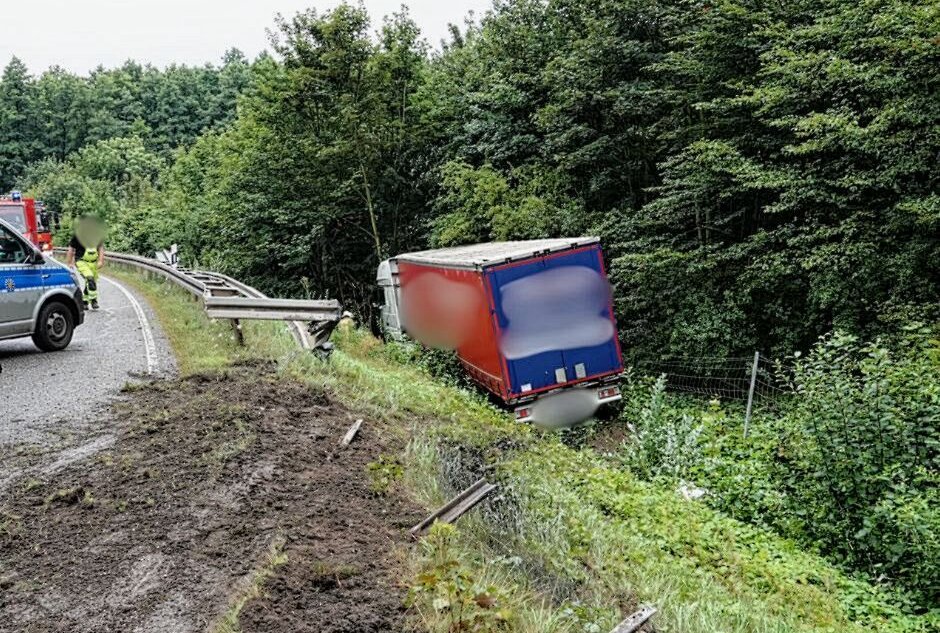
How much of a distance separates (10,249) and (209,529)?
7.91m

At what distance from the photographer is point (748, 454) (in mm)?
11711

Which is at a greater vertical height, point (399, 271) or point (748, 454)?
point (399, 271)

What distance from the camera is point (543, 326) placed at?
13.6 metres

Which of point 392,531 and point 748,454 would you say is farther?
point 748,454

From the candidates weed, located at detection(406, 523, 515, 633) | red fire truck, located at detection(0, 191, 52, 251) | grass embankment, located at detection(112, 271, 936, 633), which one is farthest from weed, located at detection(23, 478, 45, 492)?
red fire truck, located at detection(0, 191, 52, 251)

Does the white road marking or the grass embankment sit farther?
the white road marking

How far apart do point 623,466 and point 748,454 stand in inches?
77.8

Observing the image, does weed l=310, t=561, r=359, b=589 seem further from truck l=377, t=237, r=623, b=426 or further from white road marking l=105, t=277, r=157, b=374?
truck l=377, t=237, r=623, b=426

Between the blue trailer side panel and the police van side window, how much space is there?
7.33 metres

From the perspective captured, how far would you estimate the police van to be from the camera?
34.9 ft

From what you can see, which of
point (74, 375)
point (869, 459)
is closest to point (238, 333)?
point (74, 375)

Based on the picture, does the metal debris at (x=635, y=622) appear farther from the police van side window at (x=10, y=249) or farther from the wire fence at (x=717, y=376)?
the wire fence at (x=717, y=376)

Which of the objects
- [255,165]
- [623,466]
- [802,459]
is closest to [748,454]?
[623,466]

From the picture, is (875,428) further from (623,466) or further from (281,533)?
(281,533)
